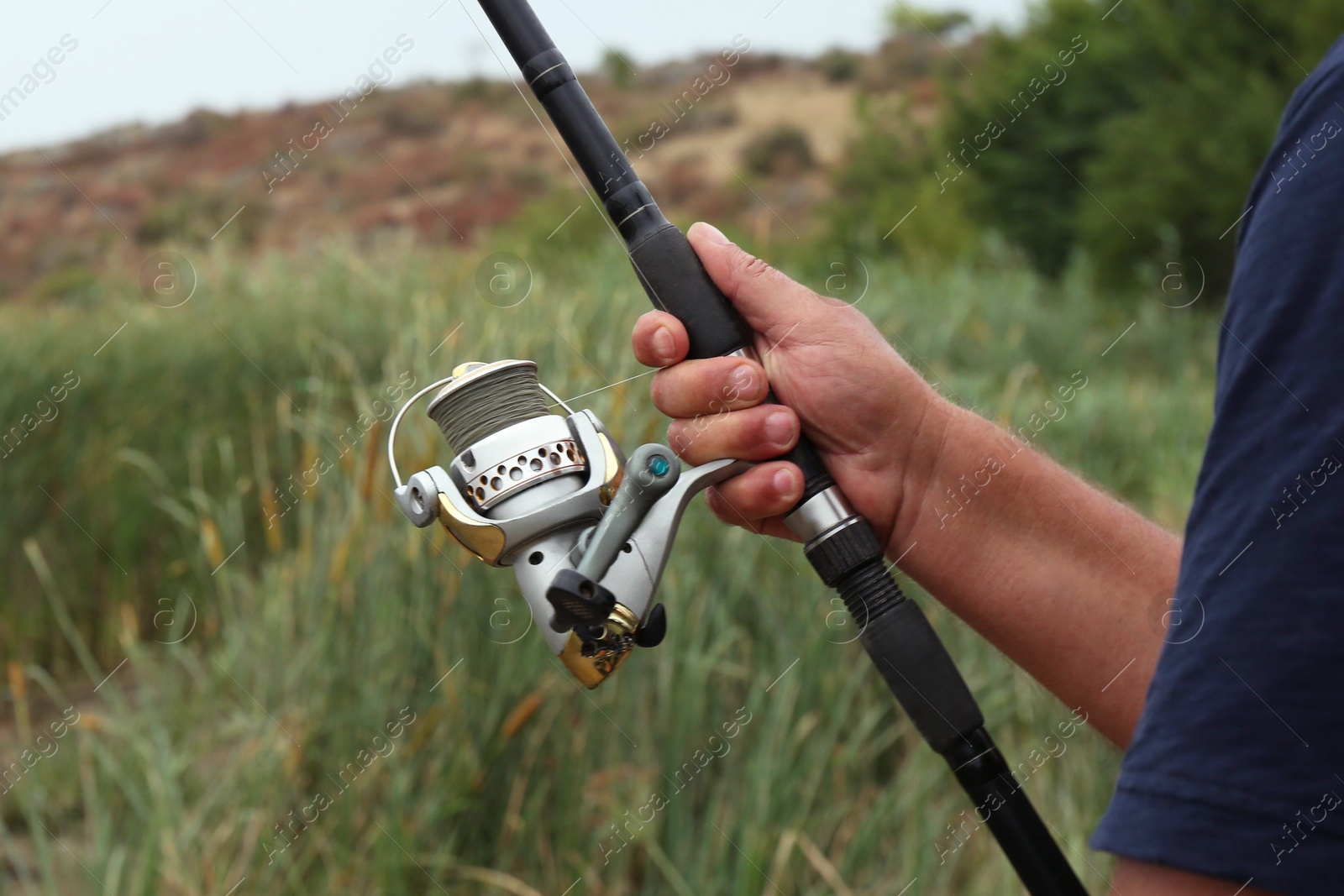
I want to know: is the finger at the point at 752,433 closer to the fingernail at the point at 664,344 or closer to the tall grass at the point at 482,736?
the fingernail at the point at 664,344

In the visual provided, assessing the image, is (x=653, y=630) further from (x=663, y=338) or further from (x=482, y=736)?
(x=482, y=736)

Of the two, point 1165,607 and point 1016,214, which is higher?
point 1016,214

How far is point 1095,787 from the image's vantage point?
109 inches

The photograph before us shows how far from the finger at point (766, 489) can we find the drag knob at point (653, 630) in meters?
0.15

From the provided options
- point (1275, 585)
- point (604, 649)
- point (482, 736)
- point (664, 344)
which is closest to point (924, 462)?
point (664, 344)

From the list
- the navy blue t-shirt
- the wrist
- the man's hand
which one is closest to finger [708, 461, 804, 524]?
the man's hand

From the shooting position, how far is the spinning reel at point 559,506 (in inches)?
41.9

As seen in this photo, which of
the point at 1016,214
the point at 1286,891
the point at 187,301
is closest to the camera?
the point at 1286,891

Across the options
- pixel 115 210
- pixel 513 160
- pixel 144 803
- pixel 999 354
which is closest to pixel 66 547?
pixel 144 803

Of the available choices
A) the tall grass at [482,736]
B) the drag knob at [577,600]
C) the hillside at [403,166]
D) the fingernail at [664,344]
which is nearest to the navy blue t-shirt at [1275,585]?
the drag knob at [577,600]

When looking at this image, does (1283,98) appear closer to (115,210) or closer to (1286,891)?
(1286,891)

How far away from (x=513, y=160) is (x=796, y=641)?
3741 cm

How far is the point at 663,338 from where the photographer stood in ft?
3.92

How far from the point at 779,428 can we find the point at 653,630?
0.81 feet
